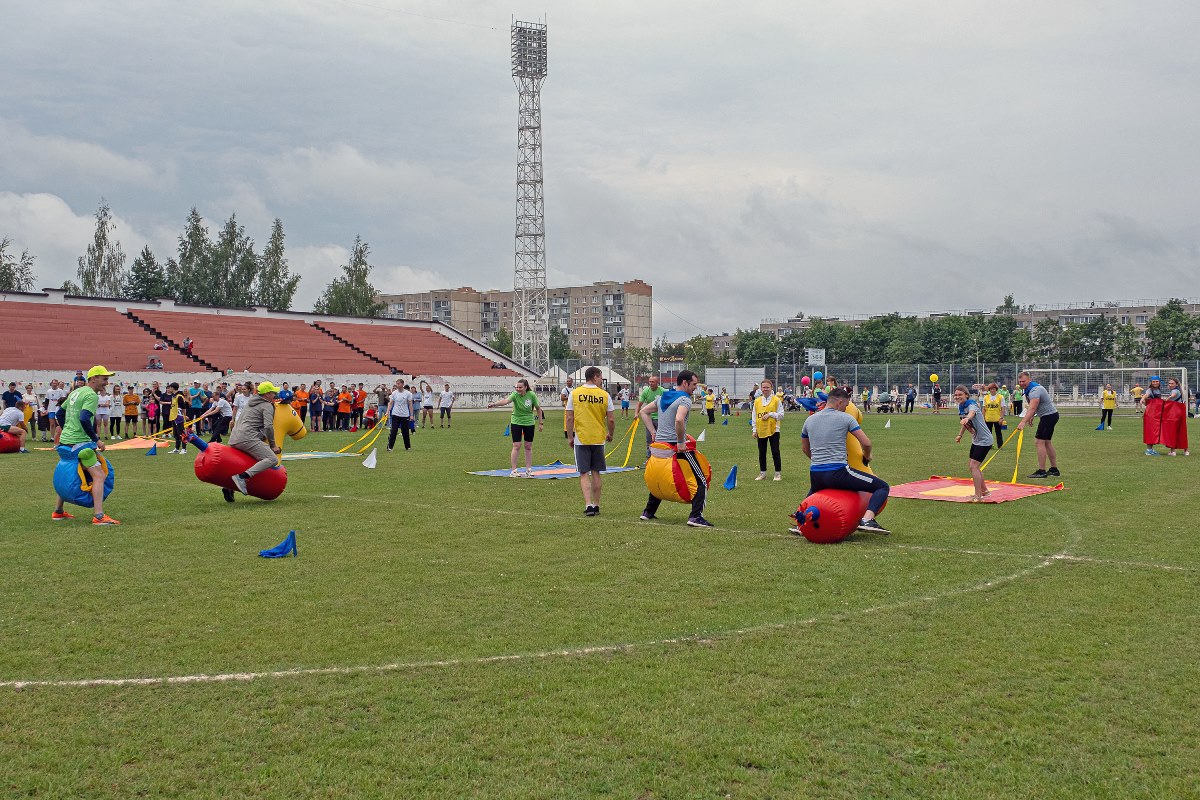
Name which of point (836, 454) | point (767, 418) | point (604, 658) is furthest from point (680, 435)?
point (767, 418)

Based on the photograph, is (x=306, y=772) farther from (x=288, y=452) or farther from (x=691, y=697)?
(x=288, y=452)

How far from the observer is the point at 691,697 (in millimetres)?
5551

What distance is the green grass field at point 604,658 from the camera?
4.59 m

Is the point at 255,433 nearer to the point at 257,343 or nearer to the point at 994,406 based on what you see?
the point at 994,406

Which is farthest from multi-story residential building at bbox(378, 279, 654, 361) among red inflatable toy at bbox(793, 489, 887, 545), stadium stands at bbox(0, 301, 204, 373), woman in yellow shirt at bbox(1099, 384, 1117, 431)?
red inflatable toy at bbox(793, 489, 887, 545)

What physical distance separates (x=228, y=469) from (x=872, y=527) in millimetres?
8962

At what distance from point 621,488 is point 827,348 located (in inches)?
3266

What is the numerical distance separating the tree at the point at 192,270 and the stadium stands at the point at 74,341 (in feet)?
87.0

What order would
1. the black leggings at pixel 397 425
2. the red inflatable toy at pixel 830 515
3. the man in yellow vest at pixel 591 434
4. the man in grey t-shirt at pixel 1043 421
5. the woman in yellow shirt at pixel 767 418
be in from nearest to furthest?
1. the red inflatable toy at pixel 830 515
2. the man in yellow vest at pixel 591 434
3. the woman in yellow shirt at pixel 767 418
4. the man in grey t-shirt at pixel 1043 421
5. the black leggings at pixel 397 425

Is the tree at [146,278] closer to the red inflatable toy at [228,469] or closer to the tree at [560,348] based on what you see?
the tree at [560,348]

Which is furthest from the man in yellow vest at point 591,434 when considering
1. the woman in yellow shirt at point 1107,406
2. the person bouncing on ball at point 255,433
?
the woman in yellow shirt at point 1107,406

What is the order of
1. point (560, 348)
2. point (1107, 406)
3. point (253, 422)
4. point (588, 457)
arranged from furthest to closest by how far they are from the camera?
point (560, 348) → point (1107, 406) → point (253, 422) → point (588, 457)

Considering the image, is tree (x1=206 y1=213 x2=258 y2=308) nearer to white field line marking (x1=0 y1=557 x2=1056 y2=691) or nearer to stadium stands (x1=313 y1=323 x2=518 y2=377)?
stadium stands (x1=313 y1=323 x2=518 y2=377)

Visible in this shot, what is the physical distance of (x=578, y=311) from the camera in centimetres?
15988
